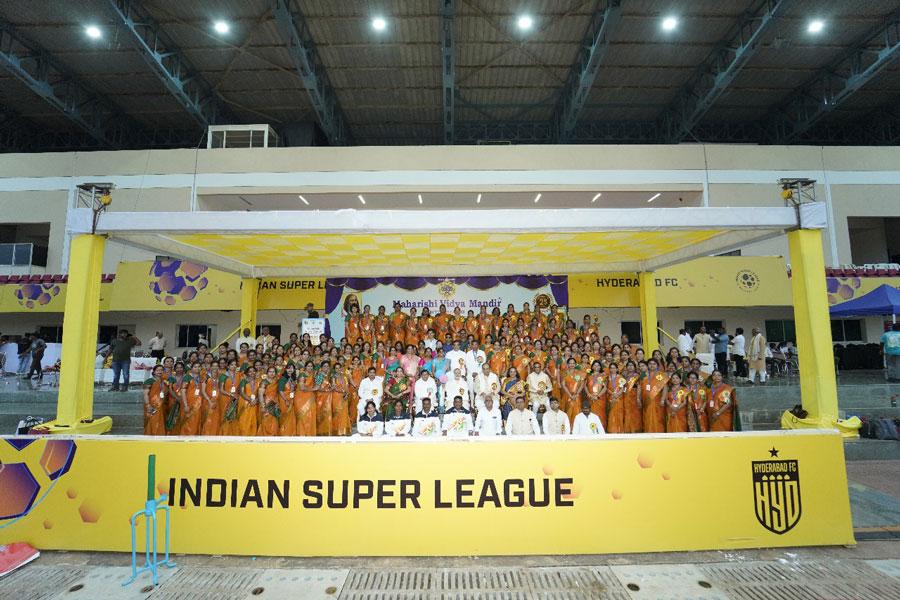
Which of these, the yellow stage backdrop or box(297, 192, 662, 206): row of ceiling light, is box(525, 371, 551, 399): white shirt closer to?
the yellow stage backdrop

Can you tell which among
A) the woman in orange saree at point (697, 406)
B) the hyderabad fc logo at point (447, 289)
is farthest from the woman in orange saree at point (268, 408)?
the woman in orange saree at point (697, 406)

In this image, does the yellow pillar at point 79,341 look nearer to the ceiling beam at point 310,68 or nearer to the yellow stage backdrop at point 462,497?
the yellow stage backdrop at point 462,497

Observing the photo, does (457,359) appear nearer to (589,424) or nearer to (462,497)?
(589,424)

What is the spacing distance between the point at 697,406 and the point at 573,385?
84.2 inches

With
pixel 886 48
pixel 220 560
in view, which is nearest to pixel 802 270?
pixel 220 560

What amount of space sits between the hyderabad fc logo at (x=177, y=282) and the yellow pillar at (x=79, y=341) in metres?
7.52

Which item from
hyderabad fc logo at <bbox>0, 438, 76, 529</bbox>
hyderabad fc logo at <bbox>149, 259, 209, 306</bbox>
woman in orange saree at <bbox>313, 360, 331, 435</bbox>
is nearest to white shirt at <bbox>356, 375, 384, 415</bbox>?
woman in orange saree at <bbox>313, 360, 331, 435</bbox>

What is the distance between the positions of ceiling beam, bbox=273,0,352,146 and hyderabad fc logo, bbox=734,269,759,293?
15.8 meters

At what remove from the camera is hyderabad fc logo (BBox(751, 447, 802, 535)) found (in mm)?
4629

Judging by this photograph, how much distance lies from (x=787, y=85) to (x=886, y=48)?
149 inches

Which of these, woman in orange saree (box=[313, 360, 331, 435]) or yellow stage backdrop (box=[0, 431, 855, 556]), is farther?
woman in orange saree (box=[313, 360, 331, 435])

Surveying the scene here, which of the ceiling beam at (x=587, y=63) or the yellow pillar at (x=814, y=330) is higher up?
the ceiling beam at (x=587, y=63)

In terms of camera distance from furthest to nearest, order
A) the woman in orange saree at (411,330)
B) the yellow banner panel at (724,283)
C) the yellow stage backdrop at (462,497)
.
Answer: the yellow banner panel at (724,283), the woman in orange saree at (411,330), the yellow stage backdrop at (462,497)

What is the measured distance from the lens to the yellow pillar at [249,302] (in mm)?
11188
